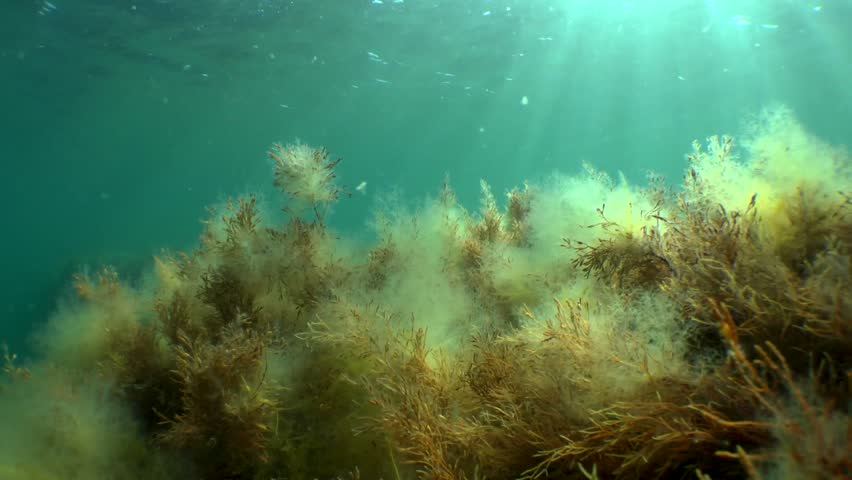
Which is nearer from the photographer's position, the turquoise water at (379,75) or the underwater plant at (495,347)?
the underwater plant at (495,347)

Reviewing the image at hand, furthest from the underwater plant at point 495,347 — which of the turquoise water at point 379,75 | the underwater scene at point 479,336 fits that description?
the turquoise water at point 379,75

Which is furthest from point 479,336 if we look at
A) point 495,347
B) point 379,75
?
point 379,75

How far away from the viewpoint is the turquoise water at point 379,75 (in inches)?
902

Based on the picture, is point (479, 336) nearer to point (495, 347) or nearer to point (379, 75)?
point (495, 347)

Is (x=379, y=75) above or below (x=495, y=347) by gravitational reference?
below

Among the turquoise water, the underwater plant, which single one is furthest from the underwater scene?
the turquoise water

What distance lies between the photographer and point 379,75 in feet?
118

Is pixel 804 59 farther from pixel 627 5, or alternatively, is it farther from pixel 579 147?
pixel 579 147

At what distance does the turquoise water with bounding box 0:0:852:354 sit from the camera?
22906 millimetres

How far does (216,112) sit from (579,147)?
74.2m

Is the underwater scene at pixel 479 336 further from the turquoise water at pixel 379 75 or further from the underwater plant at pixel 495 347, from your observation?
the turquoise water at pixel 379 75

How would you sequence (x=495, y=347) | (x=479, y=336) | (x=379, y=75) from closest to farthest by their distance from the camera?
1. (x=495, y=347)
2. (x=479, y=336)
3. (x=379, y=75)

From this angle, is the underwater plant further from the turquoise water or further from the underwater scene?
the turquoise water

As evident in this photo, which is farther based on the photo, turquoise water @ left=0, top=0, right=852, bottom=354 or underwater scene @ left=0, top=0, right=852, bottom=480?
turquoise water @ left=0, top=0, right=852, bottom=354
